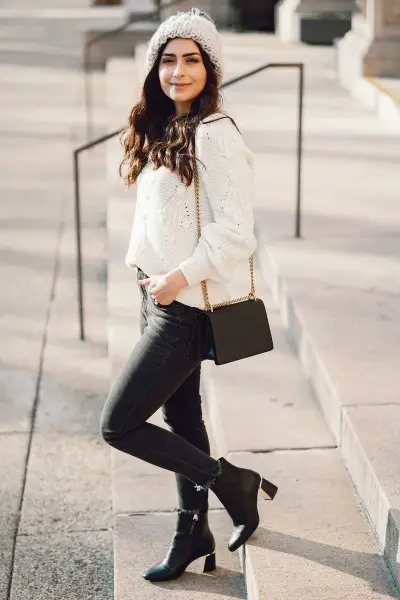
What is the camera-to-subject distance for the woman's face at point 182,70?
3.19m

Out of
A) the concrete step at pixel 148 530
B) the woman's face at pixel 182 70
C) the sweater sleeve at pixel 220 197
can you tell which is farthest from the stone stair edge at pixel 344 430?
the woman's face at pixel 182 70

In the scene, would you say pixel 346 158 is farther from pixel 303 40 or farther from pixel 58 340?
pixel 303 40

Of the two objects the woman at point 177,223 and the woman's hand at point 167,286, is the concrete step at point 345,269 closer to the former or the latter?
the woman at point 177,223

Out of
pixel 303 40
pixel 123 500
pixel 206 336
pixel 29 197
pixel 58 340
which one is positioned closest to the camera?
pixel 206 336

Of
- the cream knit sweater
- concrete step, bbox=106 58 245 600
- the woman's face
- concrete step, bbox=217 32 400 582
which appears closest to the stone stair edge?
concrete step, bbox=217 32 400 582

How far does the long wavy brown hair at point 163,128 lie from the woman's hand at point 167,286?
0.29m

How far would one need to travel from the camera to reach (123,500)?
13.8 ft

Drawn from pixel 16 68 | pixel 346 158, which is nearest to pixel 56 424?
pixel 346 158

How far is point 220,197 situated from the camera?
10.3 ft

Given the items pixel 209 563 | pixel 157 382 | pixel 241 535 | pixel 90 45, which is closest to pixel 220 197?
pixel 157 382

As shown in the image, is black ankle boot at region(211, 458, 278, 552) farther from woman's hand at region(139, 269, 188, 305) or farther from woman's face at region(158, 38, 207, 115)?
woman's face at region(158, 38, 207, 115)

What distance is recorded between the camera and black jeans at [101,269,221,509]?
324 centimetres

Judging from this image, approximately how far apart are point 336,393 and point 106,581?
123 centimetres

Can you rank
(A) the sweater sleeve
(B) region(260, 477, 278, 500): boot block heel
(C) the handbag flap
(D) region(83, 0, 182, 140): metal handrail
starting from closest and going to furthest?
1. (A) the sweater sleeve
2. (C) the handbag flap
3. (B) region(260, 477, 278, 500): boot block heel
4. (D) region(83, 0, 182, 140): metal handrail
